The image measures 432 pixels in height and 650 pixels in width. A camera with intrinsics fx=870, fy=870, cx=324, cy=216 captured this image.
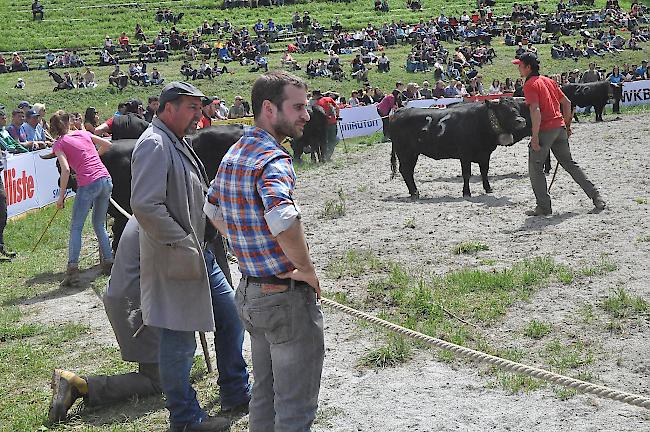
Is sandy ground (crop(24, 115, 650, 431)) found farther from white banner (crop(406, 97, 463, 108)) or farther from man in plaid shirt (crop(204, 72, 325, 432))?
white banner (crop(406, 97, 463, 108))

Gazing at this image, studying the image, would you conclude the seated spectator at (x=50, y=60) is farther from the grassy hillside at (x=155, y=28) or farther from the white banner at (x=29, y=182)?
the white banner at (x=29, y=182)

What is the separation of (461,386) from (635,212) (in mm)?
5947

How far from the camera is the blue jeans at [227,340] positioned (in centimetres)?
581

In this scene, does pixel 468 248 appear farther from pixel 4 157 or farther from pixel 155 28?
pixel 155 28

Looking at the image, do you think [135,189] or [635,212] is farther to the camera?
[635,212]

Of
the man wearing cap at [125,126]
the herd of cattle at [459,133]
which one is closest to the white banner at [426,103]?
the herd of cattle at [459,133]

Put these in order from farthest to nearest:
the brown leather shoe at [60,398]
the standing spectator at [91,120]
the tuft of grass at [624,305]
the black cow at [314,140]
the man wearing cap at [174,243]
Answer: the black cow at [314,140]
the standing spectator at [91,120]
the tuft of grass at [624,305]
the brown leather shoe at [60,398]
the man wearing cap at [174,243]

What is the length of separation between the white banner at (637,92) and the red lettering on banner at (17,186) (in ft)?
69.2

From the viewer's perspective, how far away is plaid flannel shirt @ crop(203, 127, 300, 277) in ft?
13.0

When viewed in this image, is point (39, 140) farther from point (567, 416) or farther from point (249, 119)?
point (567, 416)

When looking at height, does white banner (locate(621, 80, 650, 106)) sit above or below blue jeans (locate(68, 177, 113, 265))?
below

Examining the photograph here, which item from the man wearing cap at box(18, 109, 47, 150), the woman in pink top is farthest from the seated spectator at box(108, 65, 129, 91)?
the woman in pink top

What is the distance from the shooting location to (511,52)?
48.9 meters

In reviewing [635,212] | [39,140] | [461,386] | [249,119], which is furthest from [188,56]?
[461,386]
